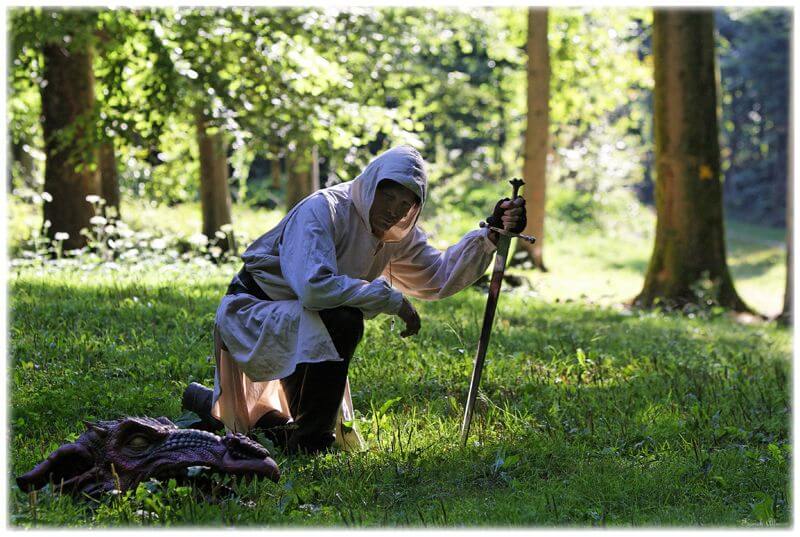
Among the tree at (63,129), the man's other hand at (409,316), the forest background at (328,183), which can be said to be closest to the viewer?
the man's other hand at (409,316)

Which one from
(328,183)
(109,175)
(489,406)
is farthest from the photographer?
(109,175)

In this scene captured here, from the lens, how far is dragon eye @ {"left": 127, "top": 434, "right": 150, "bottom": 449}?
4688mm

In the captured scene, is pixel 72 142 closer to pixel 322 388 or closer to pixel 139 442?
pixel 322 388

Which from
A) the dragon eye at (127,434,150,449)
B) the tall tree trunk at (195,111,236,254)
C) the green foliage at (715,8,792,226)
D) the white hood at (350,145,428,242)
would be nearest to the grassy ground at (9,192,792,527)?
the dragon eye at (127,434,150,449)

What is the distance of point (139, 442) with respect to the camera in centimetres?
470

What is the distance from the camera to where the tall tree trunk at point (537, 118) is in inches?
682

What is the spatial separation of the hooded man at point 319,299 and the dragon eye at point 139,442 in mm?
733

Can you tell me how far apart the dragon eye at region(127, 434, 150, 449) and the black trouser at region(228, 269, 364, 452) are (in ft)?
2.82

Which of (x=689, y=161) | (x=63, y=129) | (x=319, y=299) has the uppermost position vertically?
(x=63, y=129)

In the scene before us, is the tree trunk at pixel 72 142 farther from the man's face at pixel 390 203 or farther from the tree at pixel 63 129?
the man's face at pixel 390 203

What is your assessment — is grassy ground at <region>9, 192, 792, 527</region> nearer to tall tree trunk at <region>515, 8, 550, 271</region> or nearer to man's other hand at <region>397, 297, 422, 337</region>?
man's other hand at <region>397, 297, 422, 337</region>

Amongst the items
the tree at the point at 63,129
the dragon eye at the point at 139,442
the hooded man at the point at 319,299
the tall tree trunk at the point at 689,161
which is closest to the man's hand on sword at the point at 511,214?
the hooded man at the point at 319,299

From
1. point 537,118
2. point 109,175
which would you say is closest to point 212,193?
point 109,175

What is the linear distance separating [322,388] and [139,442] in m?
0.97
